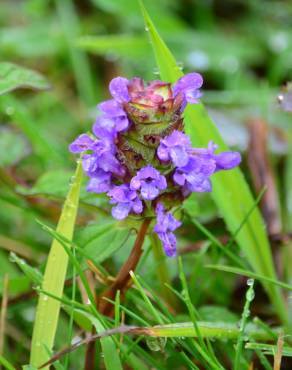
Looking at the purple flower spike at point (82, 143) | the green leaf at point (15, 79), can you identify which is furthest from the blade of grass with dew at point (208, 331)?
the green leaf at point (15, 79)

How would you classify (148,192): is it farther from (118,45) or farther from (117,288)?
(118,45)

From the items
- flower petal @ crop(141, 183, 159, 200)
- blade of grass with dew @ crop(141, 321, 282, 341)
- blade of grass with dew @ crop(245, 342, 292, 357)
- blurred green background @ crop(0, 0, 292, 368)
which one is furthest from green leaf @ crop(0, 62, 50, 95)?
blade of grass with dew @ crop(245, 342, 292, 357)

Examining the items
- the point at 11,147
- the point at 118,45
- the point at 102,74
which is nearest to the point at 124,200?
the point at 11,147

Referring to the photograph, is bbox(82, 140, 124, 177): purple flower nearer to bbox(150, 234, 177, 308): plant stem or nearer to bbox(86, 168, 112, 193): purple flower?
bbox(86, 168, 112, 193): purple flower

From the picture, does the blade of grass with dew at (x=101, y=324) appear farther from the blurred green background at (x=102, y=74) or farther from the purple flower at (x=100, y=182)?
the blurred green background at (x=102, y=74)

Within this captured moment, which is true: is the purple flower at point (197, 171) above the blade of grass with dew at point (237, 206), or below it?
above

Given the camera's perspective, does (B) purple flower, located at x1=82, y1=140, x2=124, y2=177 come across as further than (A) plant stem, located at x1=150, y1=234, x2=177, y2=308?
No
